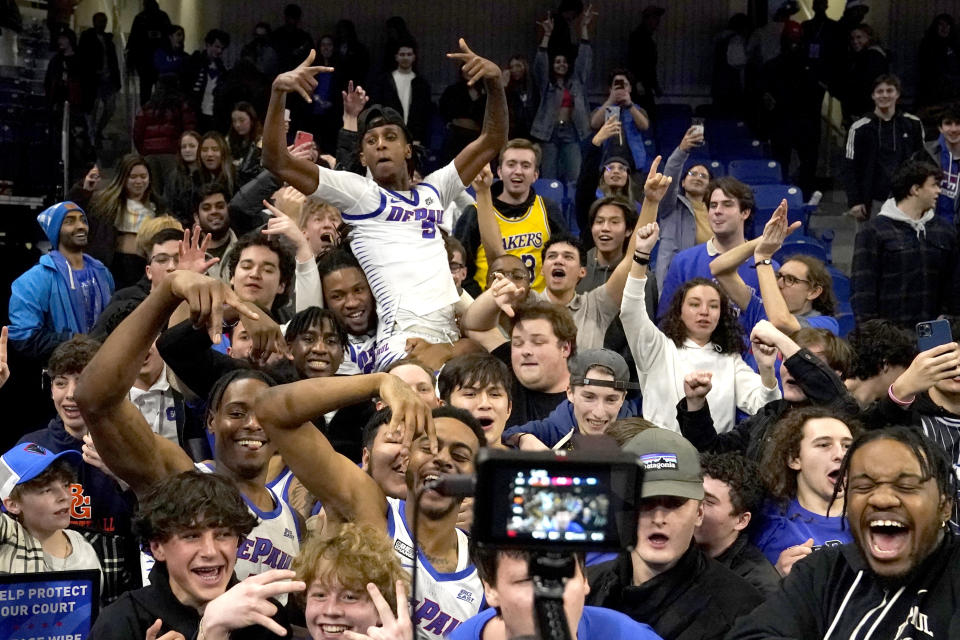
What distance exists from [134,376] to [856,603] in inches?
81.6

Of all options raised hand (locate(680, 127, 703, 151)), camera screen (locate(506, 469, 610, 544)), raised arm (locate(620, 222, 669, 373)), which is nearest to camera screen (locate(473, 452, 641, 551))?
camera screen (locate(506, 469, 610, 544))

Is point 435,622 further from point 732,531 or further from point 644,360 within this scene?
point 644,360

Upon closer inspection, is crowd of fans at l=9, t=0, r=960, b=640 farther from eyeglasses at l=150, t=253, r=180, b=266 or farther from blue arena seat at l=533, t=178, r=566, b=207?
blue arena seat at l=533, t=178, r=566, b=207

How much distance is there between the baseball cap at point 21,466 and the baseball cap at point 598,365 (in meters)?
1.93

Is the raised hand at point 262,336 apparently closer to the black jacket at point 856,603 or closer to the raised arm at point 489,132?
the raised arm at point 489,132

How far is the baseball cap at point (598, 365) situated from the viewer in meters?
5.56

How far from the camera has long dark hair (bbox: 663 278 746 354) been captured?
6438 millimetres

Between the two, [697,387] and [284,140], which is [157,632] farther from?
[284,140]

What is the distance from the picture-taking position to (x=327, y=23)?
15648 mm

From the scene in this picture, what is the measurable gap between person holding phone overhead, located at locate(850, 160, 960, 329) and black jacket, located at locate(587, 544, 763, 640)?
5.20m

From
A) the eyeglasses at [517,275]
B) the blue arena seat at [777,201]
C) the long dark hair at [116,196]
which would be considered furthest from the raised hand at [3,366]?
the blue arena seat at [777,201]

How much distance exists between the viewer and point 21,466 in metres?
4.72

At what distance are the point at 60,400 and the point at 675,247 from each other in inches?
169

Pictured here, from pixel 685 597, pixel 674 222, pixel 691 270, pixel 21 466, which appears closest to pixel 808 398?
pixel 685 597
